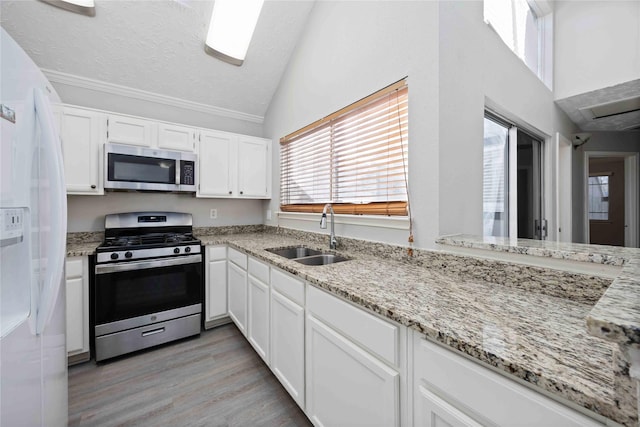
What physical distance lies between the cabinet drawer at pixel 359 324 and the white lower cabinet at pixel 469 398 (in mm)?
88

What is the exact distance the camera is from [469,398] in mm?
693

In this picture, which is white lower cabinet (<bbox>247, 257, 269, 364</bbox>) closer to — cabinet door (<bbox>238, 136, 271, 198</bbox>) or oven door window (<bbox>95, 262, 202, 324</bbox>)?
oven door window (<bbox>95, 262, 202, 324</bbox>)

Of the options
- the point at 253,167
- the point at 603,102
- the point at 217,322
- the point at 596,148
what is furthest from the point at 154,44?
the point at 596,148

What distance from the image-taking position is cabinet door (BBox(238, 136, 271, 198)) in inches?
119

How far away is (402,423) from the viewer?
0.90 meters

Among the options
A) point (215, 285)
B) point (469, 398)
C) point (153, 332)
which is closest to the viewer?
point (469, 398)

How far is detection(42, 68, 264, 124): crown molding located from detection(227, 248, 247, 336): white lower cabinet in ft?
5.64

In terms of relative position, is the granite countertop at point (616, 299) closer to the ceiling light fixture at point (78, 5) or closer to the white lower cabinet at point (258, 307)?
the white lower cabinet at point (258, 307)

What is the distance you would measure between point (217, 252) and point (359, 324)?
6.30ft

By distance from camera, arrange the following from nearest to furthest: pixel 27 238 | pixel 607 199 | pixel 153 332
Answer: pixel 27 238 → pixel 153 332 → pixel 607 199

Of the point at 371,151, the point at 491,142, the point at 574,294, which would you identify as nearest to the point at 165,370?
the point at 371,151

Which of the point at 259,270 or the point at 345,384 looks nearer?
the point at 345,384

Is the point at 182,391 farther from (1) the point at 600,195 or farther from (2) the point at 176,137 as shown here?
(1) the point at 600,195

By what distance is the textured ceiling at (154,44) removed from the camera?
6.75 ft
